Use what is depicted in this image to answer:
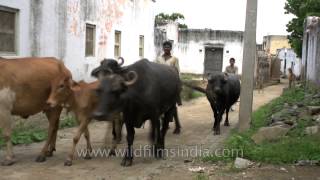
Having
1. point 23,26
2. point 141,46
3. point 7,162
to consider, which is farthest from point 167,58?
point 141,46

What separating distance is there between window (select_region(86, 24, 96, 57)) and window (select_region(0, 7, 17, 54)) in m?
4.29

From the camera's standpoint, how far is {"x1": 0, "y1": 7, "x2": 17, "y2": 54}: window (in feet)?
36.7

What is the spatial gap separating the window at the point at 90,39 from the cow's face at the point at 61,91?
27.3ft

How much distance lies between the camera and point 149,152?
8477 mm

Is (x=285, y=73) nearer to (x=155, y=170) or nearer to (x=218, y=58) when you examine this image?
(x=218, y=58)

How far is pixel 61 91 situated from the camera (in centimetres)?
764

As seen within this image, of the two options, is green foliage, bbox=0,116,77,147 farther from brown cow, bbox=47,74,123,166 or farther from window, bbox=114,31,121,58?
window, bbox=114,31,121,58

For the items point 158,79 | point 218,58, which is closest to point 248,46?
point 158,79

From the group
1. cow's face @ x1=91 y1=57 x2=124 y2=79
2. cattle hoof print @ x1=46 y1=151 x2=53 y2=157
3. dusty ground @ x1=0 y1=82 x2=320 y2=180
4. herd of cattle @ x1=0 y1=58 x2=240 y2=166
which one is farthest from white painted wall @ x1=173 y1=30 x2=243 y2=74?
cow's face @ x1=91 y1=57 x2=124 y2=79

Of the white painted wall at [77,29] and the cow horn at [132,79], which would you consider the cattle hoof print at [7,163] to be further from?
the white painted wall at [77,29]

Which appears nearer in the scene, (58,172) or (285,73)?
(58,172)

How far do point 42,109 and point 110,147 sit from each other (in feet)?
4.61

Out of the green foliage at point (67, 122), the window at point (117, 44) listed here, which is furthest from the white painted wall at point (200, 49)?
the green foliage at point (67, 122)

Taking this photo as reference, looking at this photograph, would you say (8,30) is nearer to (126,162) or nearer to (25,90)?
(25,90)
